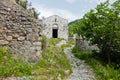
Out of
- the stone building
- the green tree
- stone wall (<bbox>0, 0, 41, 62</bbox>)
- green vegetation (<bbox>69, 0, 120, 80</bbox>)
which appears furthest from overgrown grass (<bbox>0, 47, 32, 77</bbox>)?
the stone building

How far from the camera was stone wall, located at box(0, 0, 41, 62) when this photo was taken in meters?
9.77

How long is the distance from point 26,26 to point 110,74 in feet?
12.1

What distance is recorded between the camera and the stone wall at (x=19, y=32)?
977 centimetres

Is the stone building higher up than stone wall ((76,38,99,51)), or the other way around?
the stone building

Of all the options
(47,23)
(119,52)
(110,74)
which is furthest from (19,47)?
(47,23)

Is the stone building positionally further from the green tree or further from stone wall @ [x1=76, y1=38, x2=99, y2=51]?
the green tree

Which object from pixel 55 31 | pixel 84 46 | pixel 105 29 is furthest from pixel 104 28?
pixel 55 31

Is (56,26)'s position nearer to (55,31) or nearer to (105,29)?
(55,31)

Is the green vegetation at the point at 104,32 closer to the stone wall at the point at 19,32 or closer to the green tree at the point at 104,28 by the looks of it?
the green tree at the point at 104,28

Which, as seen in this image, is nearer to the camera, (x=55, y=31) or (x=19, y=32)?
(x=19, y=32)

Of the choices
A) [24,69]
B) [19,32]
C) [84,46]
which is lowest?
[24,69]

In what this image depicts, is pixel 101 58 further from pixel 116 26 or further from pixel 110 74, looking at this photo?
pixel 110 74

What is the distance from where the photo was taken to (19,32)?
32.6 ft

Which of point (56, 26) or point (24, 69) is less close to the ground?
point (56, 26)
